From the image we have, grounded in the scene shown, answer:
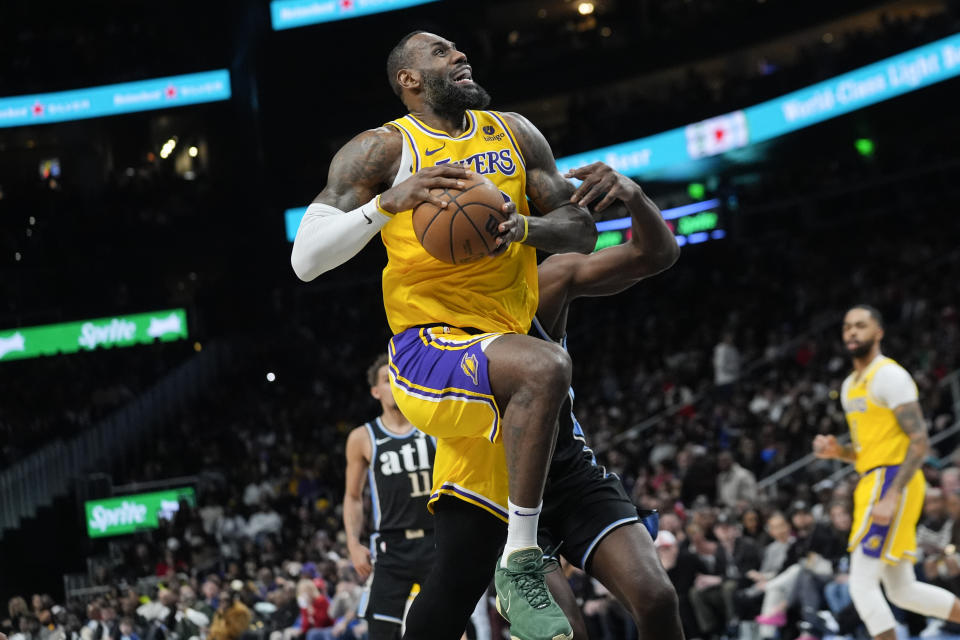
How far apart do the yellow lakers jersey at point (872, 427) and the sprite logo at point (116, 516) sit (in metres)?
17.7

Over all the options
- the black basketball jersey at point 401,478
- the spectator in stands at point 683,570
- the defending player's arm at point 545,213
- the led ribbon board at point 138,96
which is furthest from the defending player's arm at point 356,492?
the led ribbon board at point 138,96

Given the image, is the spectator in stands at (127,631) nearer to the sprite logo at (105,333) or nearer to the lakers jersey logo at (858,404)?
the lakers jersey logo at (858,404)

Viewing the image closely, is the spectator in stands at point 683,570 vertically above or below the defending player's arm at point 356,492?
below

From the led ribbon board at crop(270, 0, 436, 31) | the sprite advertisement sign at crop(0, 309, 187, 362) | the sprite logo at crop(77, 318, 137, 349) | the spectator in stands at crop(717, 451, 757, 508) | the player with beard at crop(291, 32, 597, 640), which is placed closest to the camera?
the player with beard at crop(291, 32, 597, 640)

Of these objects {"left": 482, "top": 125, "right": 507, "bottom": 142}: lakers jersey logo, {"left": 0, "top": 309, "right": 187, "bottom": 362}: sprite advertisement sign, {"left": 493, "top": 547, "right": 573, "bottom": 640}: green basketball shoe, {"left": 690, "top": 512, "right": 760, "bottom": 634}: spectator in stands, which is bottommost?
{"left": 690, "top": 512, "right": 760, "bottom": 634}: spectator in stands

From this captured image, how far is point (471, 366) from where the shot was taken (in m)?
3.82

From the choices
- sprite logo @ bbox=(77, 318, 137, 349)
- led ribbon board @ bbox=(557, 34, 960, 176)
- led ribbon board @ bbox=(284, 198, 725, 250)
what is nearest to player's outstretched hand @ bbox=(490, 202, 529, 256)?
led ribbon board @ bbox=(557, 34, 960, 176)

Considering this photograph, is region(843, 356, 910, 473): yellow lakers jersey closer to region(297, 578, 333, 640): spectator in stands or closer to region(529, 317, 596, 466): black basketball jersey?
region(529, 317, 596, 466): black basketball jersey

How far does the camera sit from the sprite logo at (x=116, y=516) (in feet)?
72.7

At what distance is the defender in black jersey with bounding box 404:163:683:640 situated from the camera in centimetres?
406

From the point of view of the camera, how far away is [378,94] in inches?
1212

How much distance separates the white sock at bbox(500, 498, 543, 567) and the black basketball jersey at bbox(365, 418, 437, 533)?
296 centimetres

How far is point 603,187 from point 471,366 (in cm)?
81

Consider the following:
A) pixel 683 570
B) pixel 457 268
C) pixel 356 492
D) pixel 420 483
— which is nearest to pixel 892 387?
pixel 420 483
